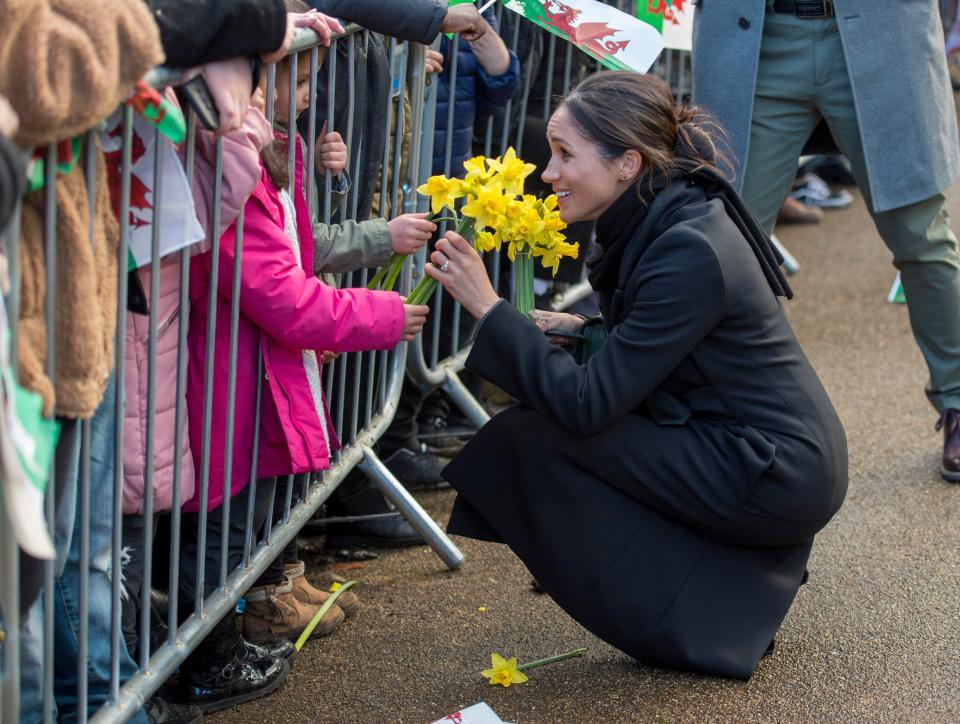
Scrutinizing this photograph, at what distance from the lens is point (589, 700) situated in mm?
2941

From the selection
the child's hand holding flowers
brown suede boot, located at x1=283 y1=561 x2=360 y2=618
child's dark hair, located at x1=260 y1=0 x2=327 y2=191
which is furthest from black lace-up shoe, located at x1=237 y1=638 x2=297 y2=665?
child's dark hair, located at x1=260 y1=0 x2=327 y2=191

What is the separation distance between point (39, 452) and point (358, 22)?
1.68m

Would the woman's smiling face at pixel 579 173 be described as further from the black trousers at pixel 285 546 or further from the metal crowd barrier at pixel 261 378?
the black trousers at pixel 285 546

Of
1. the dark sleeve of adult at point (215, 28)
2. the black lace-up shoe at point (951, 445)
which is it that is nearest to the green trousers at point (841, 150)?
the black lace-up shoe at point (951, 445)

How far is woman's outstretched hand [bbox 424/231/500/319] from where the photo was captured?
2.96m

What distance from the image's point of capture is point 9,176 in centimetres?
159

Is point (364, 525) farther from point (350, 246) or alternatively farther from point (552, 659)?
point (350, 246)

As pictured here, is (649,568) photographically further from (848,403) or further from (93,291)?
(848,403)

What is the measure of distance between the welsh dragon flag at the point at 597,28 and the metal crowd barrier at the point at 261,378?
33cm

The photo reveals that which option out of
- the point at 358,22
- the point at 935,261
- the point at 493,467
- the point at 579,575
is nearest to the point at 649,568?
the point at 579,575

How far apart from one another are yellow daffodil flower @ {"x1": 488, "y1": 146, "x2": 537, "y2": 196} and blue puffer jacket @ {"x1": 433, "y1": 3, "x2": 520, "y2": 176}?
100cm

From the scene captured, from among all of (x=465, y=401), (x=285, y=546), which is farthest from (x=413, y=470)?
(x=285, y=546)

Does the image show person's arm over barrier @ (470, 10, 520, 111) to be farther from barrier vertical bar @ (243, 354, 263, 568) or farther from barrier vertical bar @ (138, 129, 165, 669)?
barrier vertical bar @ (138, 129, 165, 669)

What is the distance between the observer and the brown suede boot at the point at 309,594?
130 inches
